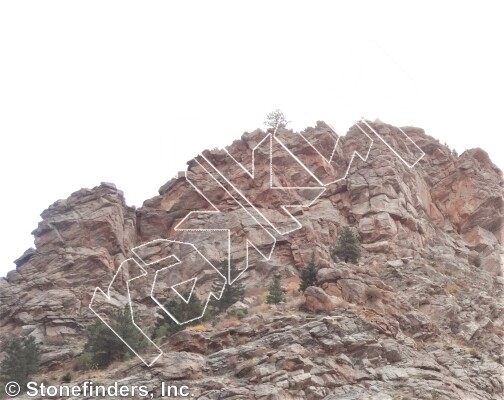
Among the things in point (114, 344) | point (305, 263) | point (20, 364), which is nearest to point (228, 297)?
point (114, 344)

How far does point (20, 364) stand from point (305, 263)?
15.1m

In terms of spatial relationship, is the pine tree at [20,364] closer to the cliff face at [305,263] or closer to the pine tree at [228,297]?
the cliff face at [305,263]

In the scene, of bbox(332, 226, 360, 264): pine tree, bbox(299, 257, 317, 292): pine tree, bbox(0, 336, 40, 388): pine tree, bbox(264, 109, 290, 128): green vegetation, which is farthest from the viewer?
bbox(264, 109, 290, 128): green vegetation

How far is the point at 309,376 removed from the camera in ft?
59.7

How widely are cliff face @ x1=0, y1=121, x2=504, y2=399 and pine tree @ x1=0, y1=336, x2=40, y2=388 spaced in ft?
4.59

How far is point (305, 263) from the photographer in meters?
34.3

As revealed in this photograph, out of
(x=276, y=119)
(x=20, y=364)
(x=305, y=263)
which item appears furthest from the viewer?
(x=276, y=119)

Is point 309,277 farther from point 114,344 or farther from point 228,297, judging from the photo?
point 114,344

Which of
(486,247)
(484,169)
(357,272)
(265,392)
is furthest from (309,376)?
(484,169)

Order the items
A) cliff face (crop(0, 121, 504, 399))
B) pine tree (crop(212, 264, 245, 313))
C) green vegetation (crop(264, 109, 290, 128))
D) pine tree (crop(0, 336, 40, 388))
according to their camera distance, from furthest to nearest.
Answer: green vegetation (crop(264, 109, 290, 128)) < pine tree (crop(212, 264, 245, 313)) < pine tree (crop(0, 336, 40, 388)) < cliff face (crop(0, 121, 504, 399))

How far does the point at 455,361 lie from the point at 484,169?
27839mm

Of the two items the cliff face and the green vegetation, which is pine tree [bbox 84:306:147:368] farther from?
the green vegetation

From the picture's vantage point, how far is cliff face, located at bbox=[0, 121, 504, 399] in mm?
19234

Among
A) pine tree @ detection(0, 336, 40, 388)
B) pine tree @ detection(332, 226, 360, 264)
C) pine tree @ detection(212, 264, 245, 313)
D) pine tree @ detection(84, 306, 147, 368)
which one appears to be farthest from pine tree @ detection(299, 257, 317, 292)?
pine tree @ detection(0, 336, 40, 388)
